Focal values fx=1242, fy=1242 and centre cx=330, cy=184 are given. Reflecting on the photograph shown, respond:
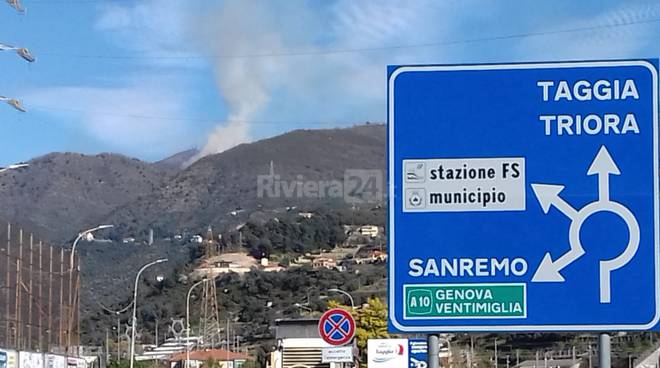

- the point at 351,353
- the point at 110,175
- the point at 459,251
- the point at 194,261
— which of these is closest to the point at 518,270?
the point at 459,251

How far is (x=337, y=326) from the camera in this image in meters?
24.2

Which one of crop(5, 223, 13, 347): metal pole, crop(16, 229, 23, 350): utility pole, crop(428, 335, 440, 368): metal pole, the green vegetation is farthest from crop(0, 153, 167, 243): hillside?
crop(428, 335, 440, 368): metal pole

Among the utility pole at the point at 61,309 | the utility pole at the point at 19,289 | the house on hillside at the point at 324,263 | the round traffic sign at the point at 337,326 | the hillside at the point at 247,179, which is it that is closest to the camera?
the round traffic sign at the point at 337,326

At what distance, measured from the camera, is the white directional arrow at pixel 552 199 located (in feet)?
22.1

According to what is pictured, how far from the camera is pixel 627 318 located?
6.71 m

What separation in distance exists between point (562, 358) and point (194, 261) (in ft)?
214

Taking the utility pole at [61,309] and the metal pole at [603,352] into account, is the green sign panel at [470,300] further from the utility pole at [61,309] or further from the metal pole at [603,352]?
the utility pole at [61,309]

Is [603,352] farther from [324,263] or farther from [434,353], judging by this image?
[324,263]

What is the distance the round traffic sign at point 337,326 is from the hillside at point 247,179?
12456mm

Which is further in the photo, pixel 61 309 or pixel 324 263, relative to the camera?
pixel 324 263

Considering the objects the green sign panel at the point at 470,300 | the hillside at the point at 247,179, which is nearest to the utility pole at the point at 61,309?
the hillside at the point at 247,179

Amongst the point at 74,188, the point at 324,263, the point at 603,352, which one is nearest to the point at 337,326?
the point at 603,352

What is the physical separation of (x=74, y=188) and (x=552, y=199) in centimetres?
18457

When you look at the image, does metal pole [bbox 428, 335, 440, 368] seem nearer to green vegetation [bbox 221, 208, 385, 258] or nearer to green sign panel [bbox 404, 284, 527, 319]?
green sign panel [bbox 404, 284, 527, 319]
